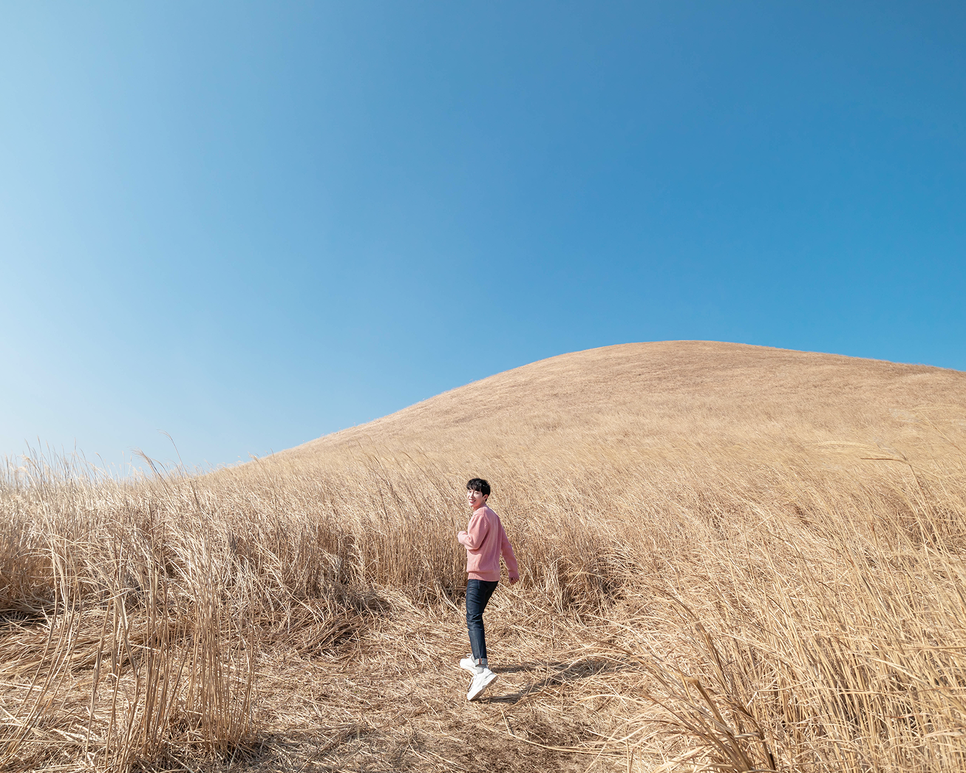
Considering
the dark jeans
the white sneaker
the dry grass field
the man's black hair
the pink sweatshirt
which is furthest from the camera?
the man's black hair

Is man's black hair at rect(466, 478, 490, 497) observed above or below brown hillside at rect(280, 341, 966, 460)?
below

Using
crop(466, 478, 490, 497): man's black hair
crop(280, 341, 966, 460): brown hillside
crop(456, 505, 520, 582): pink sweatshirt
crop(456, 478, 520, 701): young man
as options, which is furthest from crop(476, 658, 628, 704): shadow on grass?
crop(280, 341, 966, 460): brown hillside

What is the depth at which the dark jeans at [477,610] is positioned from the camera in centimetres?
318

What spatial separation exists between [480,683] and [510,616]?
1287 millimetres

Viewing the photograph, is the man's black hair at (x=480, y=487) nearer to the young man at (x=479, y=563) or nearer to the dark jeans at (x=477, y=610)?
the young man at (x=479, y=563)

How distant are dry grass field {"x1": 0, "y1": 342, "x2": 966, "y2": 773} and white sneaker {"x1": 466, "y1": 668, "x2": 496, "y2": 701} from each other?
116mm

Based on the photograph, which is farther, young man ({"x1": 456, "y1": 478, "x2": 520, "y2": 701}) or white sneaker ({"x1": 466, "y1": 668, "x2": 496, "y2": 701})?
young man ({"x1": 456, "y1": 478, "x2": 520, "y2": 701})

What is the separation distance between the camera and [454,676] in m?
3.34

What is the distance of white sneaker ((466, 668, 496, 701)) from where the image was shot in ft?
9.66

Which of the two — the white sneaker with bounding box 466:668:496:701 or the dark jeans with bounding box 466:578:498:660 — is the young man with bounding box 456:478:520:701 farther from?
the white sneaker with bounding box 466:668:496:701

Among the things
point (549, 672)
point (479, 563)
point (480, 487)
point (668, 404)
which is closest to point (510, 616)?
point (549, 672)

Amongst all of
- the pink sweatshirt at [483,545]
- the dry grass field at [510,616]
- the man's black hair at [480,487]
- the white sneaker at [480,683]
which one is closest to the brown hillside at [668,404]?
the dry grass field at [510,616]

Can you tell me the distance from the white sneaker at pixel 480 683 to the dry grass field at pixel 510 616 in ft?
0.38

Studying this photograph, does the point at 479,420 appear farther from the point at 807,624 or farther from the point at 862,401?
the point at 807,624
